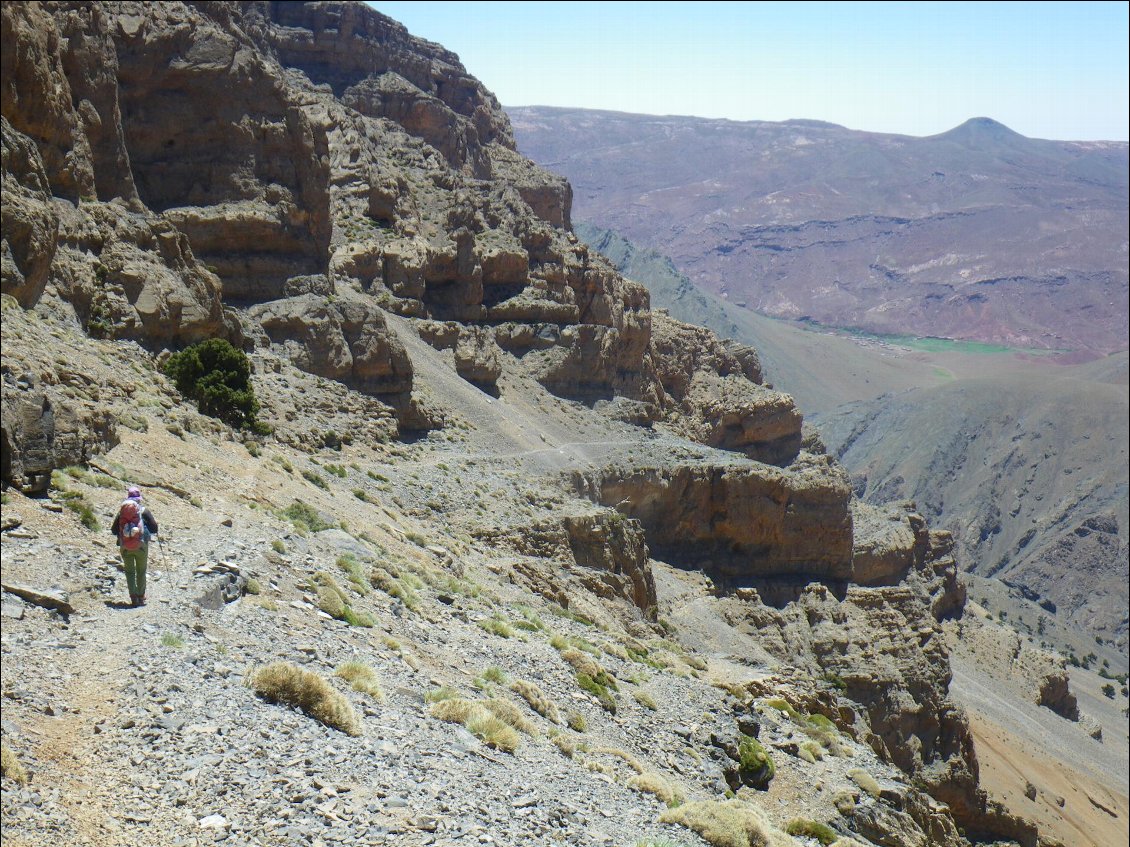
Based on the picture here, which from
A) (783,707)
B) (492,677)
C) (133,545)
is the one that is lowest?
(783,707)

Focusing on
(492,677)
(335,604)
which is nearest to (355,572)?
(335,604)

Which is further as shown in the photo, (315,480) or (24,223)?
(315,480)

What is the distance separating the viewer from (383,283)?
64250 millimetres

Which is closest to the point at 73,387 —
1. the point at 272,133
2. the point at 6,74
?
the point at 6,74

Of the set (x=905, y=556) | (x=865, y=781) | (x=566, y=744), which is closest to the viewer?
(x=566, y=744)

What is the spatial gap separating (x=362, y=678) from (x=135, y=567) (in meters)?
3.45

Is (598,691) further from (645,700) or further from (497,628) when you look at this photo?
(497,628)

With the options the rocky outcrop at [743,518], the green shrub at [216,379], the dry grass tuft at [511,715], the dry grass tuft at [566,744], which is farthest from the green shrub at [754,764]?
the rocky outcrop at [743,518]

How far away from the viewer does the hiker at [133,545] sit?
1594 cm

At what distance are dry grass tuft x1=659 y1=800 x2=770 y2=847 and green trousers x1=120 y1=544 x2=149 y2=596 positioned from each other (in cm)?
809

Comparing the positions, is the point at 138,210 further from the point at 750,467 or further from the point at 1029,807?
the point at 1029,807

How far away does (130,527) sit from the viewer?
631 inches

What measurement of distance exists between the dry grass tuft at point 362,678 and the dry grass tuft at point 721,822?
4.55 meters

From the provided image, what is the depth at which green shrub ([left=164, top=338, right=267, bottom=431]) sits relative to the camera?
35062 millimetres
